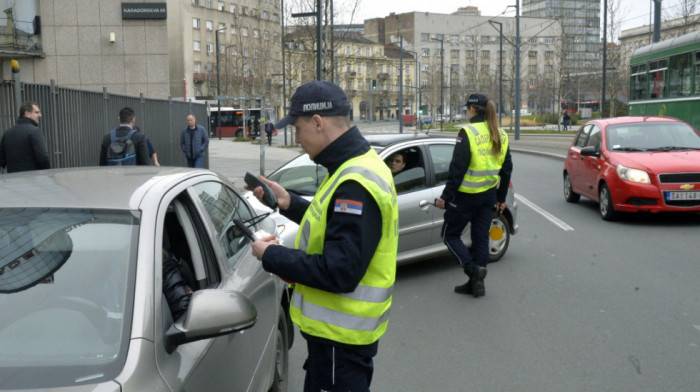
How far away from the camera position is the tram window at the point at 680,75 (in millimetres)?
18075

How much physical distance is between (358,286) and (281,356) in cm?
166

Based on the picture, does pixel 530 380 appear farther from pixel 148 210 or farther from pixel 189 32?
pixel 189 32

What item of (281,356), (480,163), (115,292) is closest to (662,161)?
(480,163)

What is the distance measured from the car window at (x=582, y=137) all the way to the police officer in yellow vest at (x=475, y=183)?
7.12 m

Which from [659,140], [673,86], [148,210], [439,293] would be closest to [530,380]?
[439,293]

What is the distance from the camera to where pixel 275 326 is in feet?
13.0

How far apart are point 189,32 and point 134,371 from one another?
8855 centimetres

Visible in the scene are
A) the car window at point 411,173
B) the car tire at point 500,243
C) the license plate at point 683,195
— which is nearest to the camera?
the car window at point 411,173

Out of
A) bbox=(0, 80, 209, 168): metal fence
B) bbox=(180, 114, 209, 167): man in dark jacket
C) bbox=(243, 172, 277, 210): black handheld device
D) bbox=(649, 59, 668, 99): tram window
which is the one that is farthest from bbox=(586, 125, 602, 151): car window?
bbox=(243, 172, 277, 210): black handheld device

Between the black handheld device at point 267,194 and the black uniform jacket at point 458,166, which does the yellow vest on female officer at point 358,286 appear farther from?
the black uniform jacket at point 458,166

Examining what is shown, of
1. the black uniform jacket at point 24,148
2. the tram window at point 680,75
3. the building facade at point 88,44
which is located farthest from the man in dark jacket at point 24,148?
the building facade at point 88,44

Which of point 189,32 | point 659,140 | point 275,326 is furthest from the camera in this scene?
point 189,32

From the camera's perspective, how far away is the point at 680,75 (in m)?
18.6

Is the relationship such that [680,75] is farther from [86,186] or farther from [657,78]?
[86,186]
